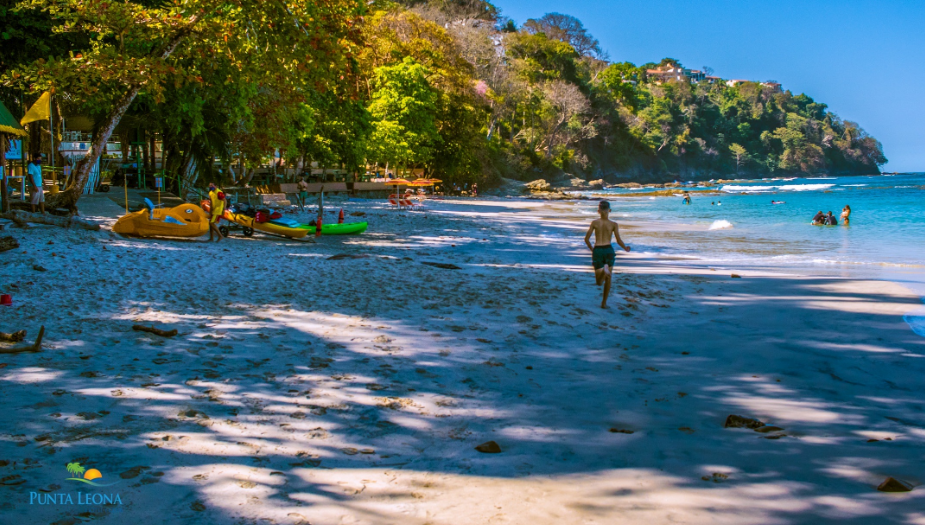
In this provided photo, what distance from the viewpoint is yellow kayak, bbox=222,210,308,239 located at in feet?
53.0

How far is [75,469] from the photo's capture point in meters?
3.66

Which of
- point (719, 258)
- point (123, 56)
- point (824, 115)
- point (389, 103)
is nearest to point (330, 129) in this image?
point (389, 103)

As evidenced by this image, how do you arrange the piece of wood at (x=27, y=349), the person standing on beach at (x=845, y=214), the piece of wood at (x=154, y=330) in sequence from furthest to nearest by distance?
the person standing on beach at (x=845, y=214)
the piece of wood at (x=154, y=330)
the piece of wood at (x=27, y=349)

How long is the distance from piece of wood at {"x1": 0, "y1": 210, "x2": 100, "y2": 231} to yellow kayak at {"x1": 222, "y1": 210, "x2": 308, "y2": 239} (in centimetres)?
334

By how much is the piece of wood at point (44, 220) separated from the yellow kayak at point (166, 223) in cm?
58

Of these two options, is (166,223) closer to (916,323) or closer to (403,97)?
(916,323)

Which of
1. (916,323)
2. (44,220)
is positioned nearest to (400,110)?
(44,220)

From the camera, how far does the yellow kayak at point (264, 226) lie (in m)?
16.2

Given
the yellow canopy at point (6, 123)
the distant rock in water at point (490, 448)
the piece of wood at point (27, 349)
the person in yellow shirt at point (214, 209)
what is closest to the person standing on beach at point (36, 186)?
the yellow canopy at point (6, 123)

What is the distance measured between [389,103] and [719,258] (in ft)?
91.9

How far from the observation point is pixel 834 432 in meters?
4.76

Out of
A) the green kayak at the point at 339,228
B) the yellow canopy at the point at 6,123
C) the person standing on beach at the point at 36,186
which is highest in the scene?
the yellow canopy at the point at 6,123

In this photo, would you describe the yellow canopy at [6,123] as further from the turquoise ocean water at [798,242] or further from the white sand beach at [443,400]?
the turquoise ocean water at [798,242]

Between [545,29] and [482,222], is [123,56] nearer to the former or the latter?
[482,222]
